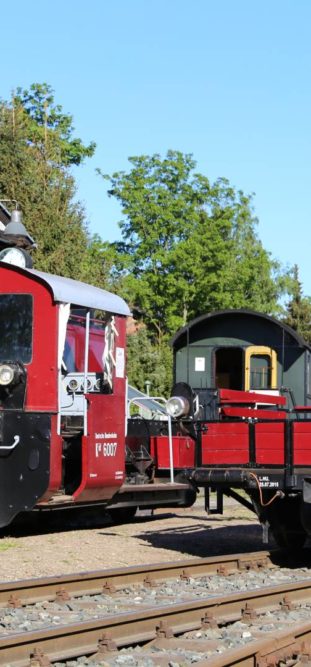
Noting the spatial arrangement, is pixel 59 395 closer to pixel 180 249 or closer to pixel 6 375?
pixel 6 375

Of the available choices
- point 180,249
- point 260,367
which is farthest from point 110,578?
point 180,249

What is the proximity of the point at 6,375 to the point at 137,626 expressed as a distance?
5751mm

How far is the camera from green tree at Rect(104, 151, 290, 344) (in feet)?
176

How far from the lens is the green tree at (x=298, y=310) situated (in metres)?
71.1

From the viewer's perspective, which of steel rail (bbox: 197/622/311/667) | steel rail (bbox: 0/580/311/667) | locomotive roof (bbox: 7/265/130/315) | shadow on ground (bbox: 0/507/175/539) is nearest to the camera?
steel rail (bbox: 197/622/311/667)

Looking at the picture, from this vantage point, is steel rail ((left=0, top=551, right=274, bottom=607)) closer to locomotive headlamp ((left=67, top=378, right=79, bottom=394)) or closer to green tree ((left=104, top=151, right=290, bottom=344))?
Answer: locomotive headlamp ((left=67, top=378, right=79, bottom=394))

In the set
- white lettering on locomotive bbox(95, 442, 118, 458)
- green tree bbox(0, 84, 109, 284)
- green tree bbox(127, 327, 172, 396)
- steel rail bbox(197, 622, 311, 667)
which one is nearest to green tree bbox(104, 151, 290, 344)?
green tree bbox(127, 327, 172, 396)

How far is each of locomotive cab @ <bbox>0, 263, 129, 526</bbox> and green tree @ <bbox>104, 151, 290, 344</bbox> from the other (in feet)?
119

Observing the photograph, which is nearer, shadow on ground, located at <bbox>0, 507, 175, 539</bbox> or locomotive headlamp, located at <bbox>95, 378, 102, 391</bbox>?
locomotive headlamp, located at <bbox>95, 378, 102, 391</bbox>

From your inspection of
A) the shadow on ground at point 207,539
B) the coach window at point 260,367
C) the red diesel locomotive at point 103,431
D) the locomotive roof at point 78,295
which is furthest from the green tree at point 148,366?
the locomotive roof at point 78,295

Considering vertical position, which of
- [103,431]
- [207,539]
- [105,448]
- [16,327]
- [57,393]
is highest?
[16,327]

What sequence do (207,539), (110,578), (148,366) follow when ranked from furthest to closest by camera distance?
(148,366)
(207,539)
(110,578)

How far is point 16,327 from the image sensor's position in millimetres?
12945

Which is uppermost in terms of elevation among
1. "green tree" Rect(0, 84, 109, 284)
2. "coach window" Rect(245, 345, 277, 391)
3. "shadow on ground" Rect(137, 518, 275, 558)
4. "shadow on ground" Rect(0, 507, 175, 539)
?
"green tree" Rect(0, 84, 109, 284)
